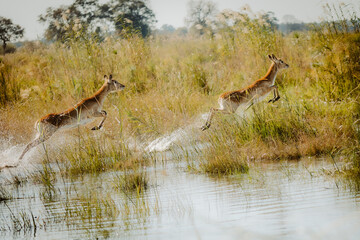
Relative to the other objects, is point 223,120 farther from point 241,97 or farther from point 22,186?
point 22,186

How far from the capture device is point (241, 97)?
32.5ft

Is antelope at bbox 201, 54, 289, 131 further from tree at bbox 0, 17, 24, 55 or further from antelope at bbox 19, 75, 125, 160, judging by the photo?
tree at bbox 0, 17, 24, 55

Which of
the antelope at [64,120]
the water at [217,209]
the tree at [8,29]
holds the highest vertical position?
the tree at [8,29]

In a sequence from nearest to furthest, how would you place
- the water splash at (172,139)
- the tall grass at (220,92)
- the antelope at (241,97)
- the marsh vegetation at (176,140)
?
the marsh vegetation at (176,140), the tall grass at (220,92), the water splash at (172,139), the antelope at (241,97)

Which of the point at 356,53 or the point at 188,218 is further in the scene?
the point at 356,53

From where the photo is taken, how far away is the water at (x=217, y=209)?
3945 mm

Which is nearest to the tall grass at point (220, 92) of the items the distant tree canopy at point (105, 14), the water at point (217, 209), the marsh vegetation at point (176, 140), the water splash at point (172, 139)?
the marsh vegetation at point (176, 140)

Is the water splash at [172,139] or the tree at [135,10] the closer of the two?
the water splash at [172,139]

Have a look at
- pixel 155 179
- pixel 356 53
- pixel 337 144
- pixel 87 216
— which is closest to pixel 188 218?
pixel 87 216

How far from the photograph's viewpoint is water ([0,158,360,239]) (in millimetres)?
3945

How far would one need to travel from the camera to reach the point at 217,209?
4.71m

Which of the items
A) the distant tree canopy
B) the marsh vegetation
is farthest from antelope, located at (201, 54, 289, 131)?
the distant tree canopy

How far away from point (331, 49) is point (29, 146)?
5.89m

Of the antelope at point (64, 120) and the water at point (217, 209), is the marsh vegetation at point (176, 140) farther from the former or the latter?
the antelope at point (64, 120)
